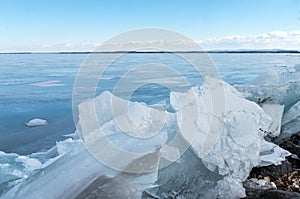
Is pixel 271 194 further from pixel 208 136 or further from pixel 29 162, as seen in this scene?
pixel 29 162

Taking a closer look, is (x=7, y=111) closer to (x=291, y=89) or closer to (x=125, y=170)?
(x=125, y=170)

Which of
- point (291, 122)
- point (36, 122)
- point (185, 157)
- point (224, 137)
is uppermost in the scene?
point (224, 137)

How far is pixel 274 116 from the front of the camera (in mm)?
3984

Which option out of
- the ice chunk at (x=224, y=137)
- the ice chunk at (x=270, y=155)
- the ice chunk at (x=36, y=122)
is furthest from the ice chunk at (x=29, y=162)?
the ice chunk at (x=270, y=155)

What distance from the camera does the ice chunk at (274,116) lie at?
12.6ft

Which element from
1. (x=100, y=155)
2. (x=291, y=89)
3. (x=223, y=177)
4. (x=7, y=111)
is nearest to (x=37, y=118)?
(x=7, y=111)

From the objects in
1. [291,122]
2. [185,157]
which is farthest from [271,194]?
[291,122]

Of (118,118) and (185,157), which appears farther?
(118,118)

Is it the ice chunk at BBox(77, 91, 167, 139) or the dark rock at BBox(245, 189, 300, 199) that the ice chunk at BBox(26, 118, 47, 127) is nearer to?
the ice chunk at BBox(77, 91, 167, 139)

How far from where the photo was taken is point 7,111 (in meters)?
6.37

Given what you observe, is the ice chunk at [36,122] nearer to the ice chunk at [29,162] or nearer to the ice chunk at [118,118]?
the ice chunk at [118,118]

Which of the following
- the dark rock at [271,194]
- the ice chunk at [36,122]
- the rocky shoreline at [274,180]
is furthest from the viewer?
the ice chunk at [36,122]

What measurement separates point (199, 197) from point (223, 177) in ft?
0.91

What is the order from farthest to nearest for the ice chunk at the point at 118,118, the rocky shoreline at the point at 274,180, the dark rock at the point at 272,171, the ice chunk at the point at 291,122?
1. the ice chunk at the point at 291,122
2. the ice chunk at the point at 118,118
3. the dark rock at the point at 272,171
4. the rocky shoreline at the point at 274,180
